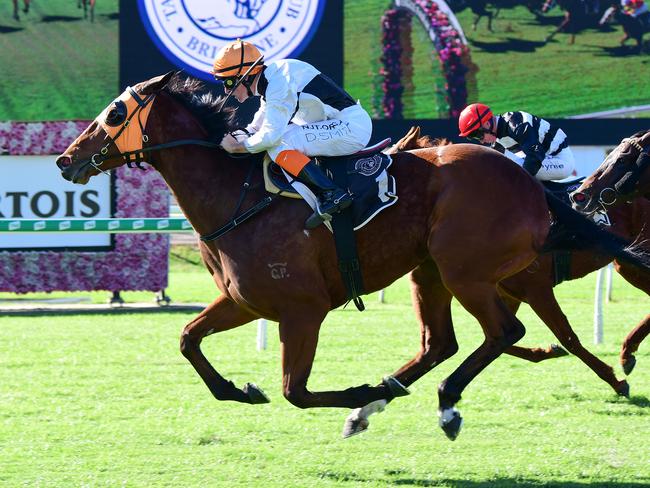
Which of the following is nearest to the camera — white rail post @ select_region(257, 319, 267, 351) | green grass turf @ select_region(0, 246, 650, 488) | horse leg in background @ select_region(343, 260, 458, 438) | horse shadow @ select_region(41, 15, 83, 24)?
green grass turf @ select_region(0, 246, 650, 488)

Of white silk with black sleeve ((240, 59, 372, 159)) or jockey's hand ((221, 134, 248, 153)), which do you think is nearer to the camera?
white silk with black sleeve ((240, 59, 372, 159))

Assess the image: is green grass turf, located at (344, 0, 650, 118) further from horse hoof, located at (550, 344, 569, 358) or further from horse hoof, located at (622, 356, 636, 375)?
horse hoof, located at (550, 344, 569, 358)

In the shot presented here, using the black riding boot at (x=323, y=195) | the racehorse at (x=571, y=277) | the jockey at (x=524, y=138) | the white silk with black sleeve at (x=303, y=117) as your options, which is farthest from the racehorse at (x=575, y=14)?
the black riding boot at (x=323, y=195)

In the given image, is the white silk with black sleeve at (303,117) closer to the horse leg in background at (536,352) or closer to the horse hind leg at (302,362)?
the horse hind leg at (302,362)

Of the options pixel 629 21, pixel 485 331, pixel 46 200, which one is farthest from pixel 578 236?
pixel 629 21

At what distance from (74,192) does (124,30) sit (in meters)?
4.02

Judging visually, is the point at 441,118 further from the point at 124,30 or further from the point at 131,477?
the point at 131,477

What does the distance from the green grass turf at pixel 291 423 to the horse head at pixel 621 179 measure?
1139 millimetres

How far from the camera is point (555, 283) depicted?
7035mm

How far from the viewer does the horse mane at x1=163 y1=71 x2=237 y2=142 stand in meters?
5.65

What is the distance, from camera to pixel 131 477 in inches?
198

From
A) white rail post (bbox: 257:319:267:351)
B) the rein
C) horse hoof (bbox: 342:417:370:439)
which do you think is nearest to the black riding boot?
the rein

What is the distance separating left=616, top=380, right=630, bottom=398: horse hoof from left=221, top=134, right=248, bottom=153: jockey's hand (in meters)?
2.66

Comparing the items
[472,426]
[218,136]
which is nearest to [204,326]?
[218,136]
